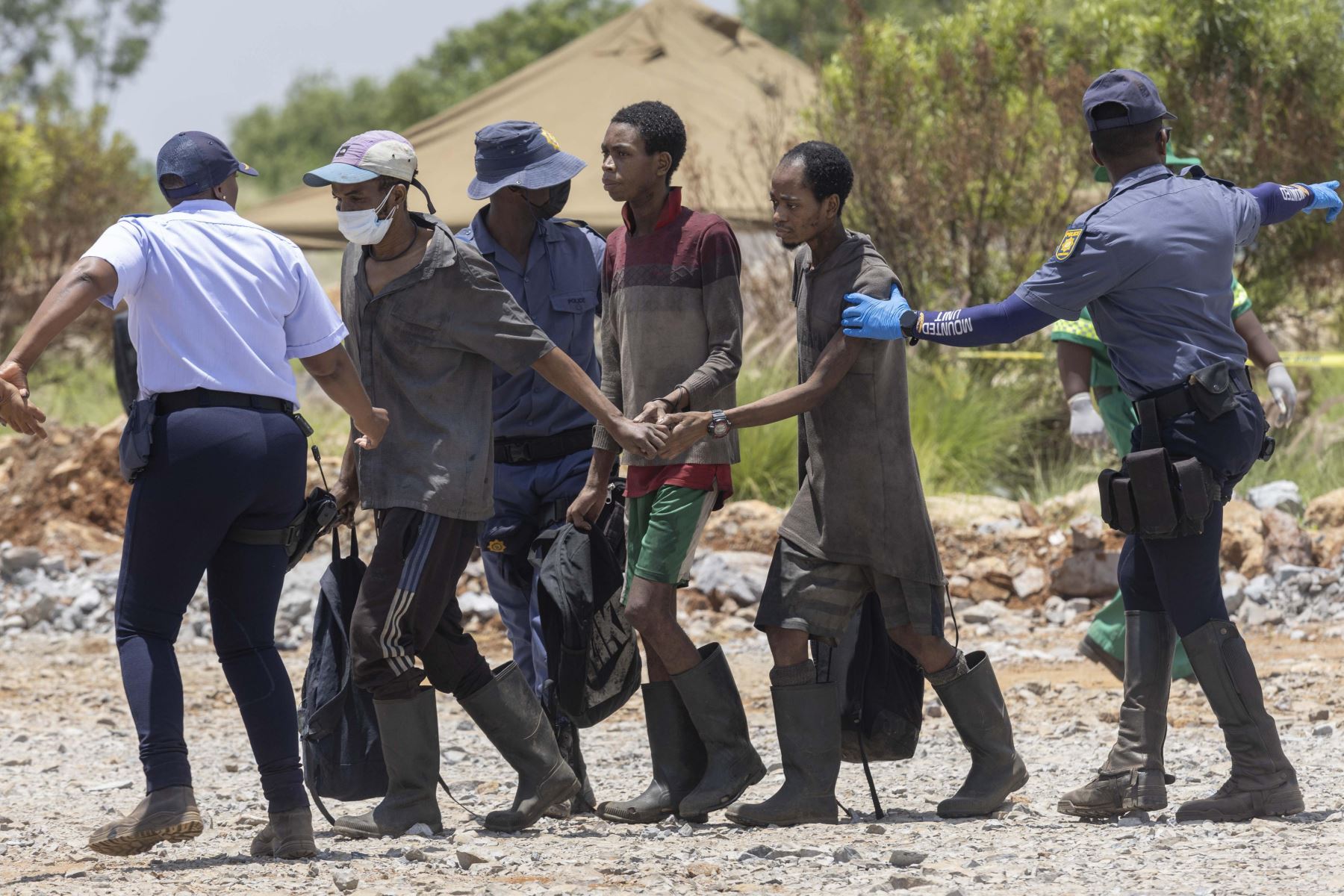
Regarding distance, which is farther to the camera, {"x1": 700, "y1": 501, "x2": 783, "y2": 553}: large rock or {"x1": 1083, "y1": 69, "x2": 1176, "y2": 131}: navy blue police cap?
{"x1": 700, "y1": 501, "x2": 783, "y2": 553}: large rock

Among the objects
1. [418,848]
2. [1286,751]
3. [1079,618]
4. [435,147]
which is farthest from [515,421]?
[435,147]

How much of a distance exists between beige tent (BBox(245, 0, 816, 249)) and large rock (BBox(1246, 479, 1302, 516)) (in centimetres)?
609

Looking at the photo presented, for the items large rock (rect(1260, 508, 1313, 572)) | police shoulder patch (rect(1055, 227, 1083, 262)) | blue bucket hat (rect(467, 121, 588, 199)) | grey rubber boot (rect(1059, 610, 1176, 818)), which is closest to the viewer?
police shoulder patch (rect(1055, 227, 1083, 262))

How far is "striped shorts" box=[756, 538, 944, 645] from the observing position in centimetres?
450

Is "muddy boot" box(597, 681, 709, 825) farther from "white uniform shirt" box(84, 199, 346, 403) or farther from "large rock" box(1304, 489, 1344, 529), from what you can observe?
"large rock" box(1304, 489, 1344, 529)

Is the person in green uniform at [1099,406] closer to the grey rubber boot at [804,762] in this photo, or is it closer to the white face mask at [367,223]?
the grey rubber boot at [804,762]

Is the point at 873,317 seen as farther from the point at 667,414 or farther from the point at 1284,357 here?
the point at 1284,357

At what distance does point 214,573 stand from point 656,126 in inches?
65.0

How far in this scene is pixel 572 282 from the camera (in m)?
5.09

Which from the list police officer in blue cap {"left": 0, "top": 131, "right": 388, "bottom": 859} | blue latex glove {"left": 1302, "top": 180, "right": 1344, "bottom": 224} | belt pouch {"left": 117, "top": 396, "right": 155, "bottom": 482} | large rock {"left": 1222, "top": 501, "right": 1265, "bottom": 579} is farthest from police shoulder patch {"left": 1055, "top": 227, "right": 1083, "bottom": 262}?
large rock {"left": 1222, "top": 501, "right": 1265, "bottom": 579}

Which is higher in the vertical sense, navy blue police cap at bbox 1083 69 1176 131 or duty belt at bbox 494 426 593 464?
navy blue police cap at bbox 1083 69 1176 131

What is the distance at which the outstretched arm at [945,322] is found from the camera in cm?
429

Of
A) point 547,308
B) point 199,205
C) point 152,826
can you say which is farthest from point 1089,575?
point 152,826

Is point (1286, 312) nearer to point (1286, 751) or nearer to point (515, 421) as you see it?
point (1286, 751)
